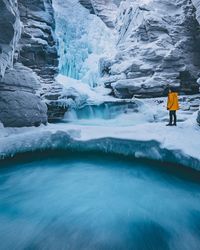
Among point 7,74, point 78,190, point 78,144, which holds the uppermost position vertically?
point 7,74

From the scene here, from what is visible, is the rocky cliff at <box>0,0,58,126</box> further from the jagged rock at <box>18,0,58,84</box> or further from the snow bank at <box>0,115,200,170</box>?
the snow bank at <box>0,115,200,170</box>

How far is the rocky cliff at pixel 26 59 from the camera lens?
20.8ft

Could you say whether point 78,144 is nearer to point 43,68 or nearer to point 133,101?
point 133,101

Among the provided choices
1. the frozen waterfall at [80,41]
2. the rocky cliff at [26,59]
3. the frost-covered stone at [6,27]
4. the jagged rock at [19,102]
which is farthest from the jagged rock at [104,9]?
the frost-covered stone at [6,27]

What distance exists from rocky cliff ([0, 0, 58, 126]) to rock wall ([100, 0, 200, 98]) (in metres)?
6.05

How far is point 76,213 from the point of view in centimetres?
387

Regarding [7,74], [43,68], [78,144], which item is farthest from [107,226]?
[43,68]

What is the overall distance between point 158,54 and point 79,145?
14043 millimetres

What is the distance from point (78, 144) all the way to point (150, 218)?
331 centimetres

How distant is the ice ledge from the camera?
5742 mm

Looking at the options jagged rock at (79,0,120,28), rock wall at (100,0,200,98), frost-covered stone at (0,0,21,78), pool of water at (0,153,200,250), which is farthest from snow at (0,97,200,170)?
jagged rock at (79,0,120,28)

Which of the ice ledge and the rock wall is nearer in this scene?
the ice ledge

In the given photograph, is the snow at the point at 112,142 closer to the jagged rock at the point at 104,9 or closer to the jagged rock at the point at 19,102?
the jagged rock at the point at 19,102

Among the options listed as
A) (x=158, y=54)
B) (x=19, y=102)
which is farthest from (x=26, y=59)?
(x=158, y=54)
